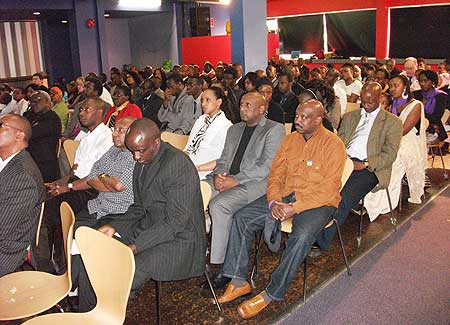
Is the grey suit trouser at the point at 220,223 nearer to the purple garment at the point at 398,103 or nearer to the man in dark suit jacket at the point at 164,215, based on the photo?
the man in dark suit jacket at the point at 164,215

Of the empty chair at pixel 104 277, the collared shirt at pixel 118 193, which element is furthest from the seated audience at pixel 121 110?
the empty chair at pixel 104 277

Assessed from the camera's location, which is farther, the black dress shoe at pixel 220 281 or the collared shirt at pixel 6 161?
the black dress shoe at pixel 220 281

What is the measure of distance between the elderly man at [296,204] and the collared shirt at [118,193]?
0.81 m

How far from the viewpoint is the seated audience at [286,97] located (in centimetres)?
599

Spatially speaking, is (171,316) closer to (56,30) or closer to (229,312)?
(229,312)

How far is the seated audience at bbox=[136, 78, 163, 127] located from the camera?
271 inches

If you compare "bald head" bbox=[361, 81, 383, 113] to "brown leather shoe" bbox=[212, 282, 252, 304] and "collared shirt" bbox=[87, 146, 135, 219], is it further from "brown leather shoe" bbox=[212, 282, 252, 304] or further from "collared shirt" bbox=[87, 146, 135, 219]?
"collared shirt" bbox=[87, 146, 135, 219]

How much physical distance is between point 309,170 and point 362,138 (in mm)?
1183

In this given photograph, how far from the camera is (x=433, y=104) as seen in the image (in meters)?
5.99

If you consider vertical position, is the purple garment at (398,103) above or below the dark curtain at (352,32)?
below

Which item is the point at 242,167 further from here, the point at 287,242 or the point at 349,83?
the point at 349,83

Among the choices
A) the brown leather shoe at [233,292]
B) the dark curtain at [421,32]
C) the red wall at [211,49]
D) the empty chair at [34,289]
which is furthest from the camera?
the red wall at [211,49]

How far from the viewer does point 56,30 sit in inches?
573

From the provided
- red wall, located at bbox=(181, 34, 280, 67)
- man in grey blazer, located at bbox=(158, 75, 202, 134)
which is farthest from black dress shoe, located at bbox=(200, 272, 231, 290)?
red wall, located at bbox=(181, 34, 280, 67)
